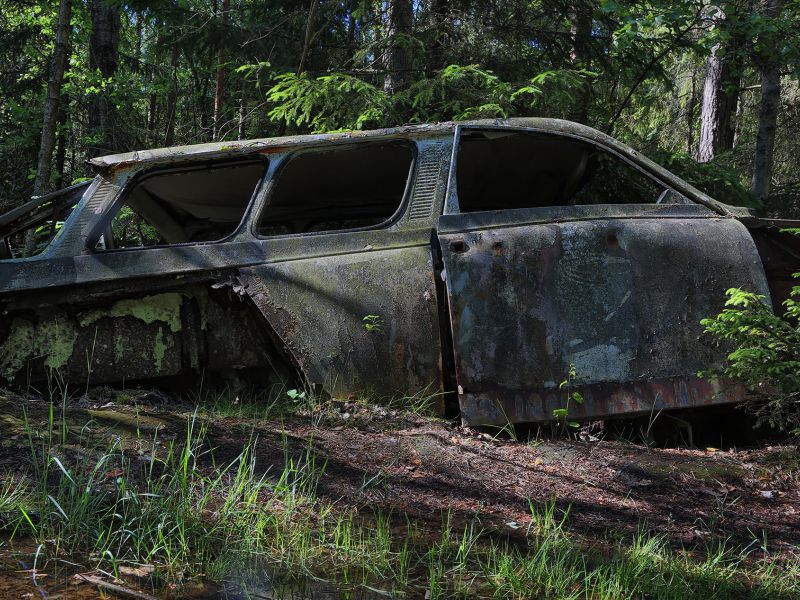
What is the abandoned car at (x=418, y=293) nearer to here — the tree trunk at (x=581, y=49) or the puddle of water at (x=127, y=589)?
the puddle of water at (x=127, y=589)

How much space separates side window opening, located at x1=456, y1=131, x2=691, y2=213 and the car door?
Result: 0.48 meters

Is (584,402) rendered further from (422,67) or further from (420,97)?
(422,67)

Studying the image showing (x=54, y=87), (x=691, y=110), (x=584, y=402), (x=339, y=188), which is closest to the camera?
(x=584, y=402)

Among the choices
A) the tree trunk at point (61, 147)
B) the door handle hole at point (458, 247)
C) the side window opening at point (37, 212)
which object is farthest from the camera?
the tree trunk at point (61, 147)

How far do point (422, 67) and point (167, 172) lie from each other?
14.5 feet

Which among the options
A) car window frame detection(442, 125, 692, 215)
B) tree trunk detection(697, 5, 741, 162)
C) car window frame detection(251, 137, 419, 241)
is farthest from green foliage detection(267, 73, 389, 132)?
tree trunk detection(697, 5, 741, 162)

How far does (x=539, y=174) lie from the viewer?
564 cm

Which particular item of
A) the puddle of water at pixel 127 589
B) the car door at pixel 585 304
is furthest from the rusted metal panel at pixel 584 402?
the puddle of water at pixel 127 589

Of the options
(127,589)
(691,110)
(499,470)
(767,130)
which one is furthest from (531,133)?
(691,110)

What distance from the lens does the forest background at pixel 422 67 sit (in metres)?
6.98

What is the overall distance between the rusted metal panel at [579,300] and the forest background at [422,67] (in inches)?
103

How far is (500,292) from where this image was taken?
4211 mm

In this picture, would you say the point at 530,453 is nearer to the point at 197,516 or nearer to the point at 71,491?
the point at 197,516

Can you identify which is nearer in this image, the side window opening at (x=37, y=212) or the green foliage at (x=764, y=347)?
the green foliage at (x=764, y=347)
